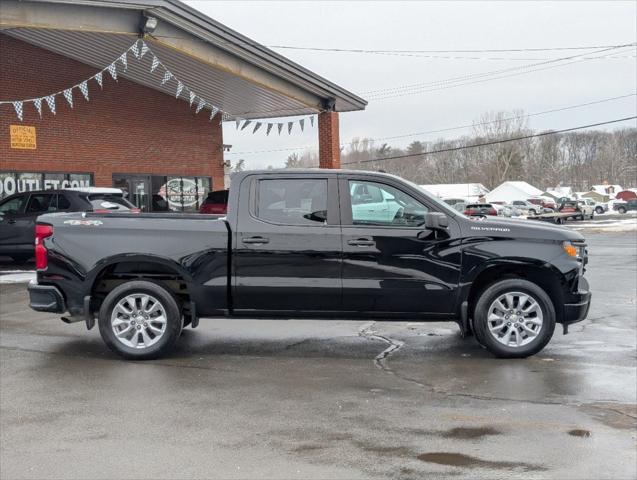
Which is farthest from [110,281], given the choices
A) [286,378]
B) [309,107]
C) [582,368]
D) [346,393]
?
[309,107]

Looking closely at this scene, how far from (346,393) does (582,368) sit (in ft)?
8.03

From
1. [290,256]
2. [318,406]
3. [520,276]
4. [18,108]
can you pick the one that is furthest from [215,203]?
[318,406]

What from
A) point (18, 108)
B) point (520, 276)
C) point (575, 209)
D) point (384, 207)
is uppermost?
point (18, 108)

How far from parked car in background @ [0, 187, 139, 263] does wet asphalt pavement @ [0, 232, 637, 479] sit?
7.31m

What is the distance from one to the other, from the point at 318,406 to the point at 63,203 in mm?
11744

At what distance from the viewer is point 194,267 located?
7398 mm

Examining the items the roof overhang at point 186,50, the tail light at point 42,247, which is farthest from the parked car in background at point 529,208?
the tail light at point 42,247

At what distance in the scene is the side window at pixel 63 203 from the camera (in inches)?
623

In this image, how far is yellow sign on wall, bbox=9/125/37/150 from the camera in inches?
807

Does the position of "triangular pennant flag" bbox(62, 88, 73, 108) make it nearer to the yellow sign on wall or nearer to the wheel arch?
the yellow sign on wall

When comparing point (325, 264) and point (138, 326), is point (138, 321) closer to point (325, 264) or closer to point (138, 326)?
point (138, 326)

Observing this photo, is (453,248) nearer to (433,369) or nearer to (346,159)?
(433,369)

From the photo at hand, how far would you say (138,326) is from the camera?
24.3 ft

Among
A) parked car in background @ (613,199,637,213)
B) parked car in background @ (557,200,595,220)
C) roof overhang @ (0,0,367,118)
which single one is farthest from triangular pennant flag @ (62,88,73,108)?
parked car in background @ (613,199,637,213)
